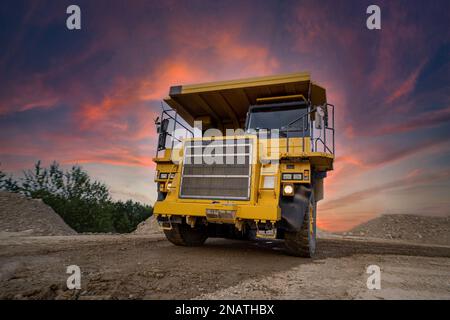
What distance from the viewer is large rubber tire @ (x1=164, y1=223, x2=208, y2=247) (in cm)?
631

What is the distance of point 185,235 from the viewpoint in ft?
21.3

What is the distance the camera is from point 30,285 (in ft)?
9.91

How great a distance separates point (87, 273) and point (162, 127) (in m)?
3.74

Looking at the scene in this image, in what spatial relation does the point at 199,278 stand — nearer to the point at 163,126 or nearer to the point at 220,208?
the point at 220,208

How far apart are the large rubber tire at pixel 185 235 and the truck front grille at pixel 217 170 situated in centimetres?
112

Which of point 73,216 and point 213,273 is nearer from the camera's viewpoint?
point 213,273

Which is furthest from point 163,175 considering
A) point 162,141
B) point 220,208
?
point 220,208

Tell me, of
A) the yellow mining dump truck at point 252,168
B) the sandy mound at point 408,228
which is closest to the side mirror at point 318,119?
the yellow mining dump truck at point 252,168

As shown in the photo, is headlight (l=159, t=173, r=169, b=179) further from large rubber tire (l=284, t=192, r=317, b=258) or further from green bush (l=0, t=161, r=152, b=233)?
green bush (l=0, t=161, r=152, b=233)

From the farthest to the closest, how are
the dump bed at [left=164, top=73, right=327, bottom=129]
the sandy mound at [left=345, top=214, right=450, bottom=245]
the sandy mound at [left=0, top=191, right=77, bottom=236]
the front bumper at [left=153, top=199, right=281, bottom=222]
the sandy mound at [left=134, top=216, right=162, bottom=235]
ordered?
the sandy mound at [left=345, top=214, right=450, bottom=245] → the sandy mound at [left=134, top=216, right=162, bottom=235] → the sandy mound at [left=0, top=191, right=77, bottom=236] → the dump bed at [left=164, top=73, right=327, bottom=129] → the front bumper at [left=153, top=199, right=281, bottom=222]

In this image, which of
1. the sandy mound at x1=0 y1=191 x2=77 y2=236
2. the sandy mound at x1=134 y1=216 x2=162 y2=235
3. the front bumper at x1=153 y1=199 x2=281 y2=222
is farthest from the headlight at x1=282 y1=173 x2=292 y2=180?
the sandy mound at x1=134 y1=216 x2=162 y2=235

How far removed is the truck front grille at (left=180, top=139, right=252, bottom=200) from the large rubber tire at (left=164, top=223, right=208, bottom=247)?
3.69 feet
